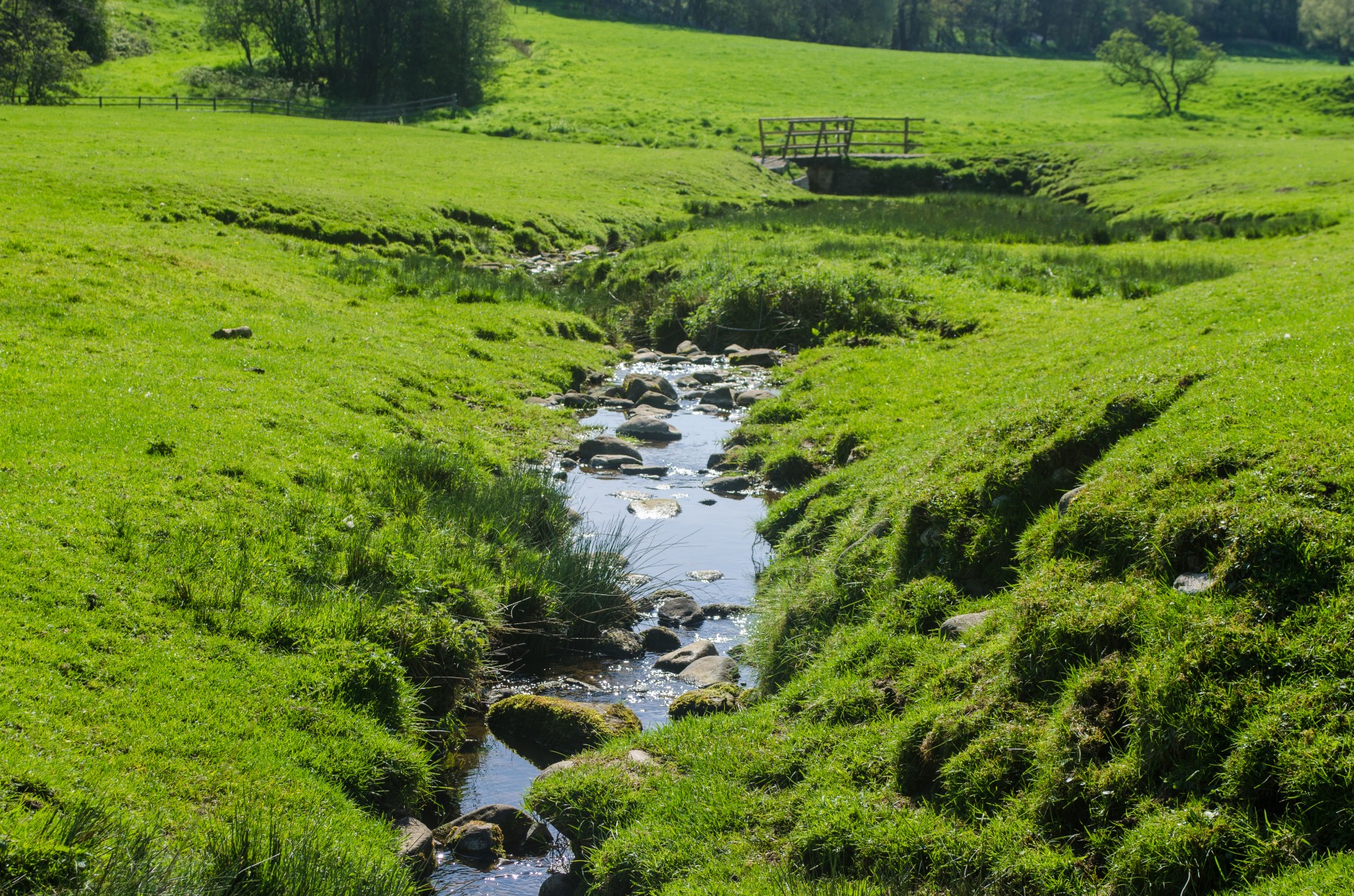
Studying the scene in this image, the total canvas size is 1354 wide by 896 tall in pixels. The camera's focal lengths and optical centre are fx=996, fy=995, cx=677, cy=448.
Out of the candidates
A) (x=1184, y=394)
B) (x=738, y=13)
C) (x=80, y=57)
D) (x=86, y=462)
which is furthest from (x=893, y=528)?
(x=738, y=13)

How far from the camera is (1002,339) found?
16.5m

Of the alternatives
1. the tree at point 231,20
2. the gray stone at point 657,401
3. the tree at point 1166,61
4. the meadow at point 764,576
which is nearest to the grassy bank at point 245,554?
the meadow at point 764,576

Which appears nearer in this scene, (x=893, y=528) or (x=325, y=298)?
(x=893, y=528)

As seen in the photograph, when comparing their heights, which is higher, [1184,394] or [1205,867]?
[1184,394]

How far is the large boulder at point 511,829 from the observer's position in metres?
6.98

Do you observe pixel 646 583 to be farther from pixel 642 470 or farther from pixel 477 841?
pixel 477 841

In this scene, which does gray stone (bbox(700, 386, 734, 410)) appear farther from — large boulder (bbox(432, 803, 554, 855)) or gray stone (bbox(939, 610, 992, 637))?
large boulder (bbox(432, 803, 554, 855))

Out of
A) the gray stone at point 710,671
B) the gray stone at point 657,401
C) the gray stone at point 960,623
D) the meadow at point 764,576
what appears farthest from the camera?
the gray stone at point 657,401

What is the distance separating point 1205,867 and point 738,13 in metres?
121

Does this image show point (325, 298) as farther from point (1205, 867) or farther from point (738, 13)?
point (738, 13)

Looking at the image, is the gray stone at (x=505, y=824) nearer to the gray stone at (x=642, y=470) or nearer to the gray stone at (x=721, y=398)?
the gray stone at (x=642, y=470)

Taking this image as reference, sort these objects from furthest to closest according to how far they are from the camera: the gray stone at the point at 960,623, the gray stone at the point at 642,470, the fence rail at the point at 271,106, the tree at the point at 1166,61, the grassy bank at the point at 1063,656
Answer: the tree at the point at 1166,61, the fence rail at the point at 271,106, the gray stone at the point at 642,470, the gray stone at the point at 960,623, the grassy bank at the point at 1063,656

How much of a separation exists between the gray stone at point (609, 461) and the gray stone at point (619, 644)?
4.72m

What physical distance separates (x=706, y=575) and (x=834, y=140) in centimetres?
5333
